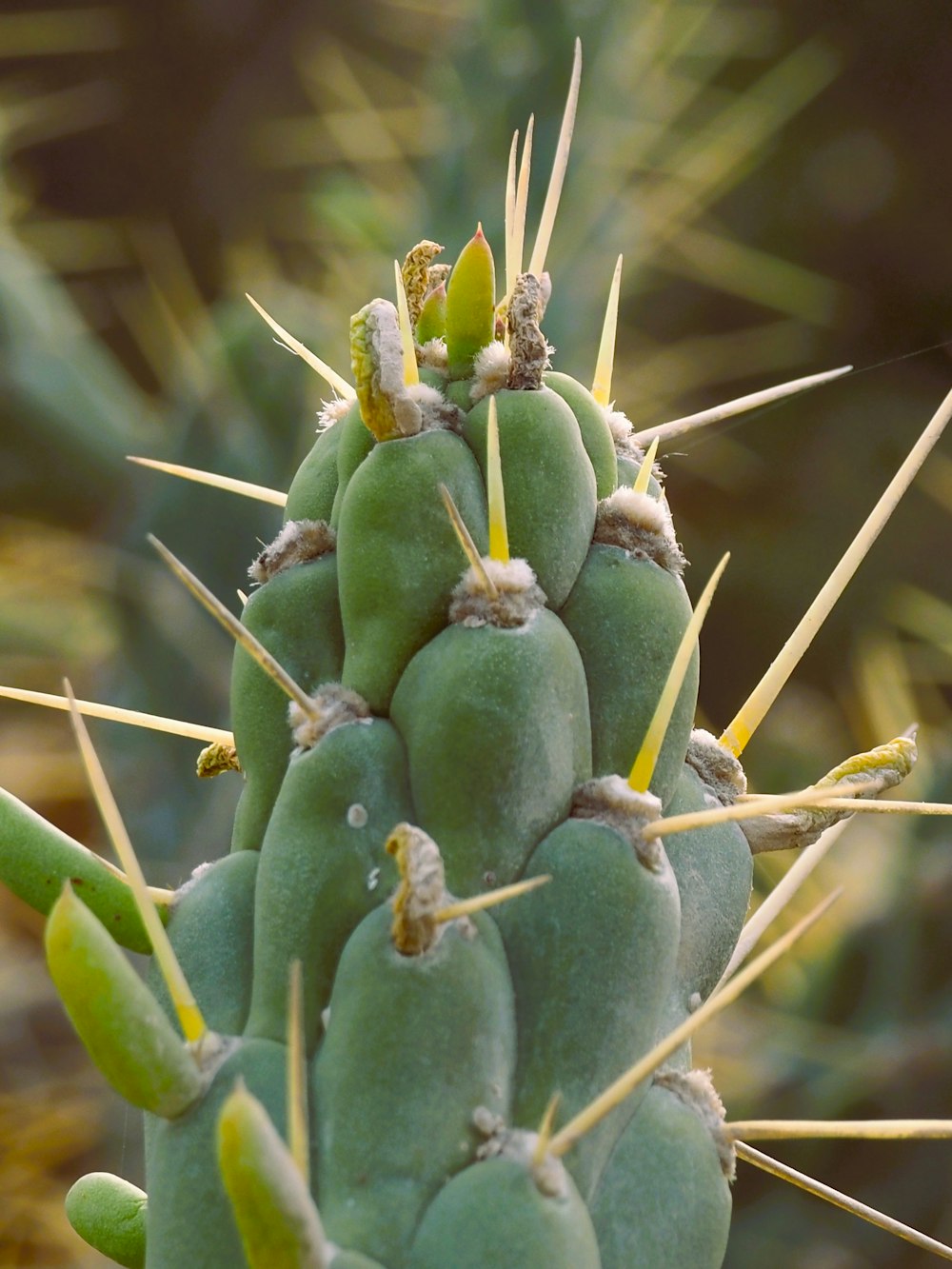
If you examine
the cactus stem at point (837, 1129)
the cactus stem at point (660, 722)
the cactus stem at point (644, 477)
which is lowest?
the cactus stem at point (837, 1129)

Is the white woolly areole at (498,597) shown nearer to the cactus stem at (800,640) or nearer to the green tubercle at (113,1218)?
the cactus stem at (800,640)

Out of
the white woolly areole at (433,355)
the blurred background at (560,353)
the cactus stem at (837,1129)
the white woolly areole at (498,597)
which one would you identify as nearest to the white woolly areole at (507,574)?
the white woolly areole at (498,597)

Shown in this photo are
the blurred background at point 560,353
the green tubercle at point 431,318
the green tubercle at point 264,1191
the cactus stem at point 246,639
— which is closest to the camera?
the green tubercle at point 264,1191

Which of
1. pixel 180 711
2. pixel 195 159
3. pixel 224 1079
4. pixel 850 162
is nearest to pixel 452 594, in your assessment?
pixel 224 1079

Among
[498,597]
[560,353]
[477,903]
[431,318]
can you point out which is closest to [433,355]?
[431,318]

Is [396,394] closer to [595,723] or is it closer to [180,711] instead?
→ [595,723]

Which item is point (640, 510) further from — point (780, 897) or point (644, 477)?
point (780, 897)
